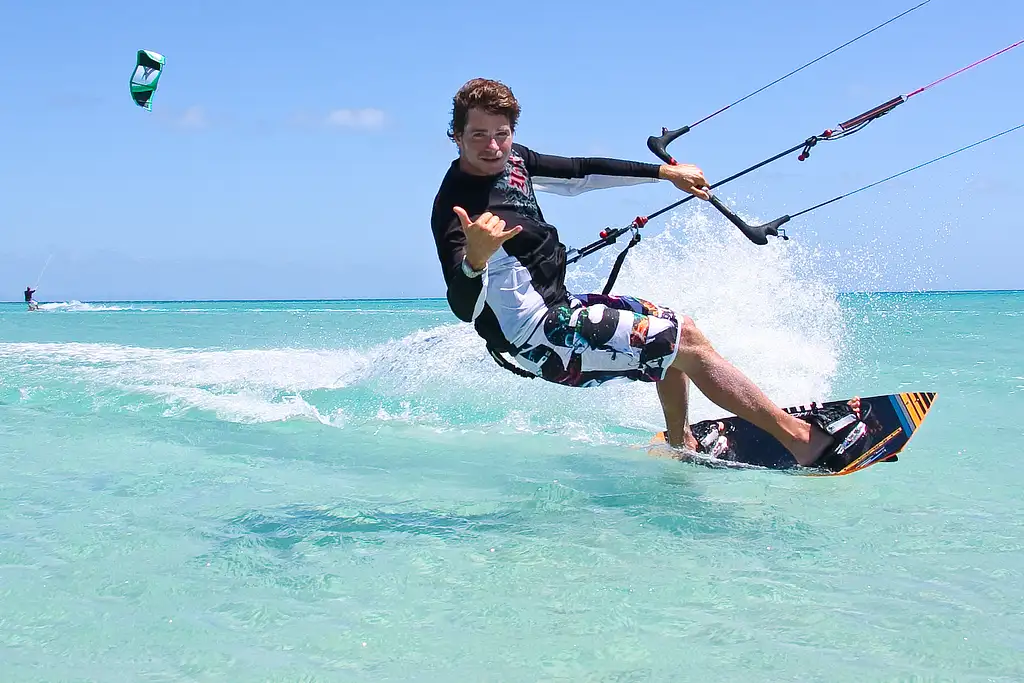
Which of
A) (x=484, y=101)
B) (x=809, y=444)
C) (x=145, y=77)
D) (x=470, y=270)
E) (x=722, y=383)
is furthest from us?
(x=145, y=77)

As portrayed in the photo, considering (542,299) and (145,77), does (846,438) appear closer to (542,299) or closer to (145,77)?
(542,299)

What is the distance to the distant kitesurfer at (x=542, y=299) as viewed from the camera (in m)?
3.90

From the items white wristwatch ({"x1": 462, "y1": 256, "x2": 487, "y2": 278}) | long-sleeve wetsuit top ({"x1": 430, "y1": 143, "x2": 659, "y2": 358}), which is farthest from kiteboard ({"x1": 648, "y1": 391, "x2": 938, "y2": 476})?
white wristwatch ({"x1": 462, "y1": 256, "x2": 487, "y2": 278})

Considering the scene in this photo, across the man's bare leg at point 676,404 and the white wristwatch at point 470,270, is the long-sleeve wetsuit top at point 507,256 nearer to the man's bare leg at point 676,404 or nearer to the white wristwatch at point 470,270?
the white wristwatch at point 470,270

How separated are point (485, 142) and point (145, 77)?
180 inches

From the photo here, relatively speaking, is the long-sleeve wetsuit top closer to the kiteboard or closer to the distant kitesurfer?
the distant kitesurfer

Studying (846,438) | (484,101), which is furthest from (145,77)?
(846,438)

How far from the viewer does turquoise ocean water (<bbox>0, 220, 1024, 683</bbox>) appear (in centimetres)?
239

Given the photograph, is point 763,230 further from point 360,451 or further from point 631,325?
point 360,451

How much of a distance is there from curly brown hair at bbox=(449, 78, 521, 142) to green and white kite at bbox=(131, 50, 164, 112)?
4.11m

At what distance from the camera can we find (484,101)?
3883 mm

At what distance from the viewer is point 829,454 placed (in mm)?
4598

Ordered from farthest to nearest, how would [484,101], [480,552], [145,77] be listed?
1. [145,77]
2. [484,101]
3. [480,552]

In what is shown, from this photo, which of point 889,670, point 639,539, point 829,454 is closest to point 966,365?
point 829,454
